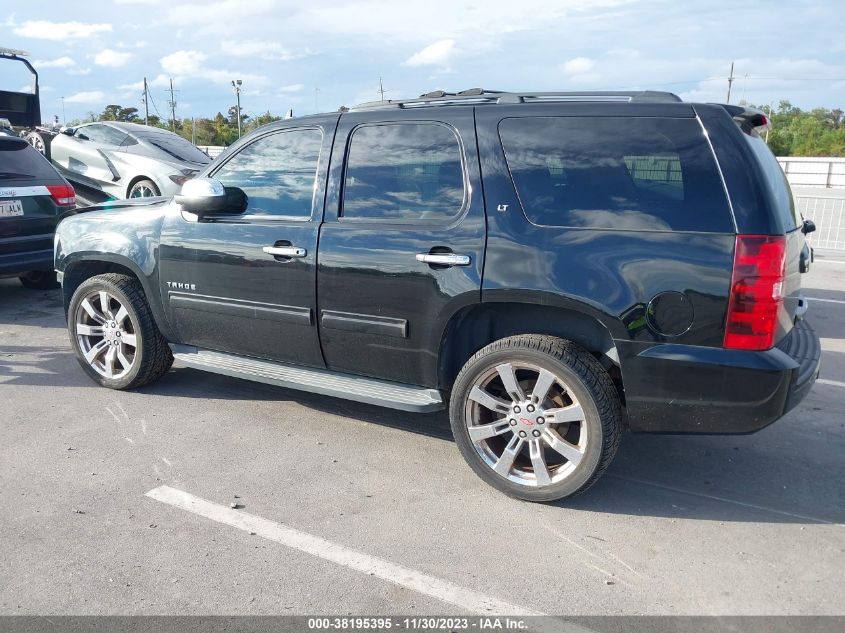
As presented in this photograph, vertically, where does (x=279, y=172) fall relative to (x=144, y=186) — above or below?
above

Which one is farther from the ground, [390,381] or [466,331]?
[466,331]

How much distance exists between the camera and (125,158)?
37.8 feet

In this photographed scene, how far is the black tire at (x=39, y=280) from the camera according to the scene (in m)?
8.41

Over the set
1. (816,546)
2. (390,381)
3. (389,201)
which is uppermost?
(389,201)

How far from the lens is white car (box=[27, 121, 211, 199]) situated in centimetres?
1123

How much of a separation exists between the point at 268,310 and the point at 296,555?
5.27 feet

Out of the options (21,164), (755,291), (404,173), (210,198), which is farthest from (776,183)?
(21,164)

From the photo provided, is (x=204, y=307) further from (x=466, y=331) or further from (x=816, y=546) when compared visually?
(x=816, y=546)

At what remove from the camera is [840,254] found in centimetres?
1202

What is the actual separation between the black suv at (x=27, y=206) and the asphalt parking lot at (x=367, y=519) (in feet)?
8.74

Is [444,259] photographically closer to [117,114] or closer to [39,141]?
[39,141]

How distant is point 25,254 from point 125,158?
15.6 feet

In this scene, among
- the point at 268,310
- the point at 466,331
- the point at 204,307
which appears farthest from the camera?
the point at 204,307

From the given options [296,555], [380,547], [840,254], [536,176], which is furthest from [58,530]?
[840,254]
